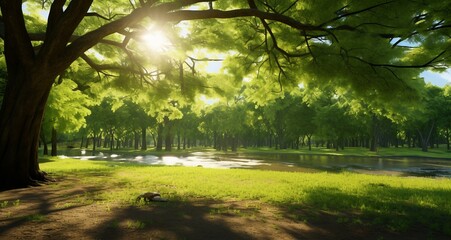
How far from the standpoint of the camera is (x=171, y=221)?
6934mm

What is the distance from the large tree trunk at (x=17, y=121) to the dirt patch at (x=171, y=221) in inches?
98.5

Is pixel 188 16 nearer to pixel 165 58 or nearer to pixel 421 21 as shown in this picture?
pixel 165 58

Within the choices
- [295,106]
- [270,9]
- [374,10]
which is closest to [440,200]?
[374,10]

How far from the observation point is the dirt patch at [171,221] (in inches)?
237

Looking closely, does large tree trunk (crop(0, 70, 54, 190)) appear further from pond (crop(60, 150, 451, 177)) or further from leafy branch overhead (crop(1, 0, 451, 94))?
pond (crop(60, 150, 451, 177))

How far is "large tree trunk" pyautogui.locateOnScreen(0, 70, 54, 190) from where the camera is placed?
11055 mm

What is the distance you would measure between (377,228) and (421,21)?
6.43 metres

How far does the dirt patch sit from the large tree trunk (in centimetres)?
250

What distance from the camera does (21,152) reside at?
37.8 ft

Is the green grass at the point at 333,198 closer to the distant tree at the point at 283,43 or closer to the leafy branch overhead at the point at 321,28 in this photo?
the distant tree at the point at 283,43

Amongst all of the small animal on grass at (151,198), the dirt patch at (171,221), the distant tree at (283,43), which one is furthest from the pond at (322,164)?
the dirt patch at (171,221)

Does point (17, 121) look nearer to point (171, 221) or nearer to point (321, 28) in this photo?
point (171, 221)

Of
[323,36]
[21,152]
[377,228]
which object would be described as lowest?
[377,228]

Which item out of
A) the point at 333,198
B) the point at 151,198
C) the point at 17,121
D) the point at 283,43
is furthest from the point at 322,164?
the point at 17,121
